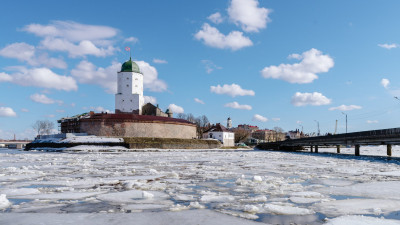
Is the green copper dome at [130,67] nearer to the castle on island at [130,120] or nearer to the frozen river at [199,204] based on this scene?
the castle on island at [130,120]

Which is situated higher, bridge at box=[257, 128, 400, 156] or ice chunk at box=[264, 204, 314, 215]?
bridge at box=[257, 128, 400, 156]

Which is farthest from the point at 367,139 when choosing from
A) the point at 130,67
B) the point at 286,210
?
the point at 130,67

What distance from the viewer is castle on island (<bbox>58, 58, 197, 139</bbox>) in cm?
6475

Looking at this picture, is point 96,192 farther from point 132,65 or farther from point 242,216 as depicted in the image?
point 132,65

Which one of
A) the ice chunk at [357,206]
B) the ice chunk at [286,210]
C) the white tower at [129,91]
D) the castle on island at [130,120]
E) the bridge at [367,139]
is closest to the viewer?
the ice chunk at [286,210]

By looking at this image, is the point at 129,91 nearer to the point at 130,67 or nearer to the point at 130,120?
the point at 130,67

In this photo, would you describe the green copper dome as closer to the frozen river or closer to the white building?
the white building

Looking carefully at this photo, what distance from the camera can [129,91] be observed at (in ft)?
278

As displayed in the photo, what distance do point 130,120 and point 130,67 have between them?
24999mm

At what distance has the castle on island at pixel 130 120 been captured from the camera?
6475 centimetres

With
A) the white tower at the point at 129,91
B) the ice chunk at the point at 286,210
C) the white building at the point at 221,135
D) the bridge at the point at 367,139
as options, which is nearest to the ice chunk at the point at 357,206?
the ice chunk at the point at 286,210

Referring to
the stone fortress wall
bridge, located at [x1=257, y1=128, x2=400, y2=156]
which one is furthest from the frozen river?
the stone fortress wall

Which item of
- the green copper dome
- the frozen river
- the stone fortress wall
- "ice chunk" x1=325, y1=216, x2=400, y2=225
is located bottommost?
the frozen river

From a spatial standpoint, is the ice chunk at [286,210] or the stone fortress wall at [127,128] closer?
the ice chunk at [286,210]
